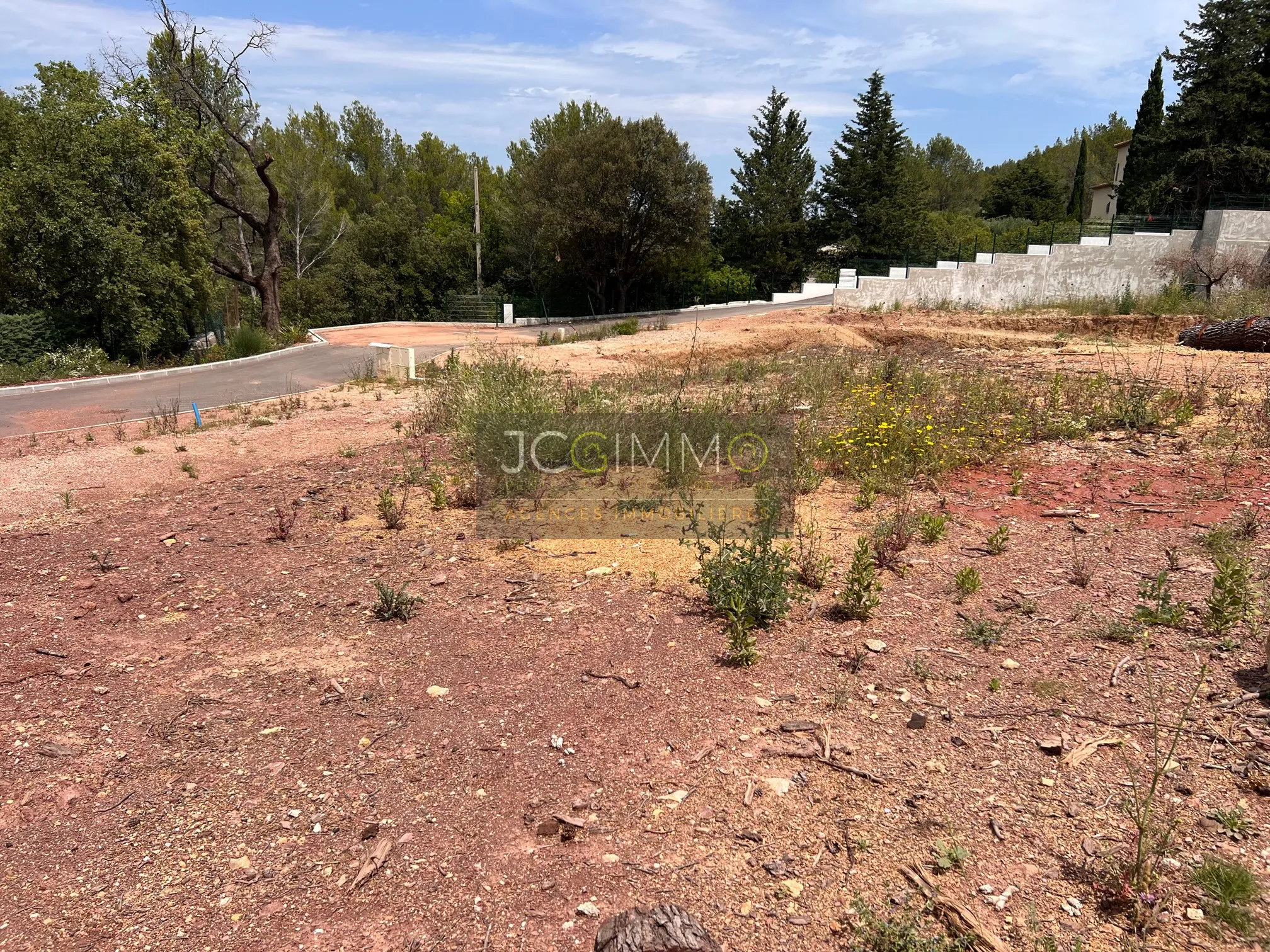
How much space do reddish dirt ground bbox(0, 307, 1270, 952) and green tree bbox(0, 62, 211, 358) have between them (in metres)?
16.2

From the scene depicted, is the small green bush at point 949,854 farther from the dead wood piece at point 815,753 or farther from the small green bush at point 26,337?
the small green bush at point 26,337

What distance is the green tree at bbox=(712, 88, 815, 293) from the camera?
38.7 meters

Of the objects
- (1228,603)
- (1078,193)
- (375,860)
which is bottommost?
(375,860)

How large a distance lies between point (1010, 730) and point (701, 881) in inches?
58.3

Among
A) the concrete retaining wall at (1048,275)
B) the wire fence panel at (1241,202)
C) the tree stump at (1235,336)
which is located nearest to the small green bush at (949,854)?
the tree stump at (1235,336)

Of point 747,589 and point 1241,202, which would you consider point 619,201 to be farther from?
point 747,589

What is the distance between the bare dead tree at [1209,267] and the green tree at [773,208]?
17.5m

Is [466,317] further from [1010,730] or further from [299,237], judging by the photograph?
[1010,730]

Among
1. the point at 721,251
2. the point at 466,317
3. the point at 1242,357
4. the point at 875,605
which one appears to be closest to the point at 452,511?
the point at 875,605

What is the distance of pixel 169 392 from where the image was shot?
583 inches

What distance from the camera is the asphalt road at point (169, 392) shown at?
1251cm

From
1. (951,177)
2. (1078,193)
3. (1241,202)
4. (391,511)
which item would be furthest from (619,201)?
(951,177)

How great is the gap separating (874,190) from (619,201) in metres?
14.7

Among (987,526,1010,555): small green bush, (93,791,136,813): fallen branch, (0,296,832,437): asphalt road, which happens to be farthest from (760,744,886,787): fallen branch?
(0,296,832,437): asphalt road
